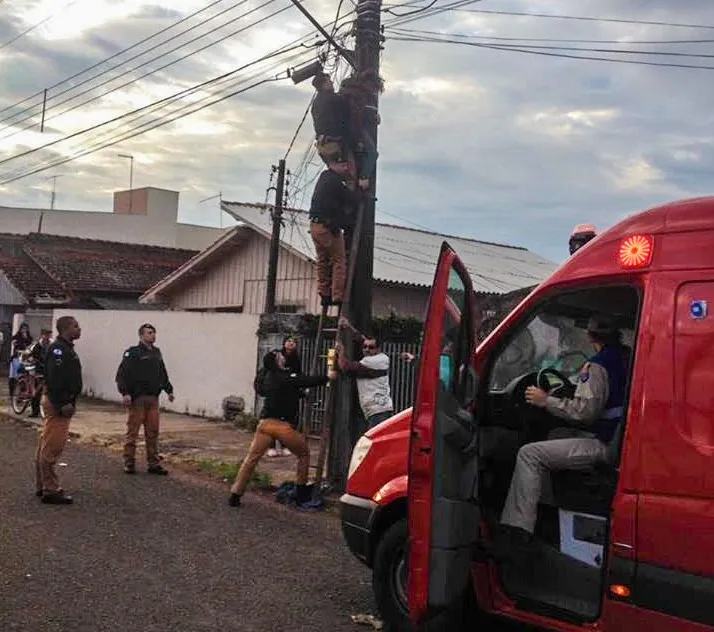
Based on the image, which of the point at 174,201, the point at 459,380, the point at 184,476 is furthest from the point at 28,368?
the point at 174,201

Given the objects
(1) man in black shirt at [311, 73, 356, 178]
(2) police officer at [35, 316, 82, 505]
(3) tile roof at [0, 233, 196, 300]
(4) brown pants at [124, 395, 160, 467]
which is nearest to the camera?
(1) man in black shirt at [311, 73, 356, 178]

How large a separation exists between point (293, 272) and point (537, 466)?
54.0 feet

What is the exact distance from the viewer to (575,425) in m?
4.80

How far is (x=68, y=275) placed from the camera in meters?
27.2

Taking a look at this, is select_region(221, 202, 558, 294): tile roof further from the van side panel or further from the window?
the van side panel

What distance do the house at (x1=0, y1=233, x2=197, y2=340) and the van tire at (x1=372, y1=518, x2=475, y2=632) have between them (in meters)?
21.0

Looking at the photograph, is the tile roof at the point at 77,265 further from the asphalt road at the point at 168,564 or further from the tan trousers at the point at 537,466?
the tan trousers at the point at 537,466

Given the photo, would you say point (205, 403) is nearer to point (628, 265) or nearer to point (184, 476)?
point (184, 476)

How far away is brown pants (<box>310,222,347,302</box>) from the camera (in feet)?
28.1

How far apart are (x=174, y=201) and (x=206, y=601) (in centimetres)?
3994

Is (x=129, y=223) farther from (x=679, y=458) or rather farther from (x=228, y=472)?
(x=679, y=458)

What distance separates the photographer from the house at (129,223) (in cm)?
4253

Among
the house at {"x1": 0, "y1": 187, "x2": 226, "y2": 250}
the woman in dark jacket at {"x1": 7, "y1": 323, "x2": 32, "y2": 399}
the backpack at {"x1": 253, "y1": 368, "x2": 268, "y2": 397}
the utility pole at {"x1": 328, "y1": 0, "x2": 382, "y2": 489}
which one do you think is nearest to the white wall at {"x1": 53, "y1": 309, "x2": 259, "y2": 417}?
the woman in dark jacket at {"x1": 7, "y1": 323, "x2": 32, "y2": 399}

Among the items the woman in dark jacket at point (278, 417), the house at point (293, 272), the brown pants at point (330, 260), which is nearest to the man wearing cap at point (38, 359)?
the house at point (293, 272)
